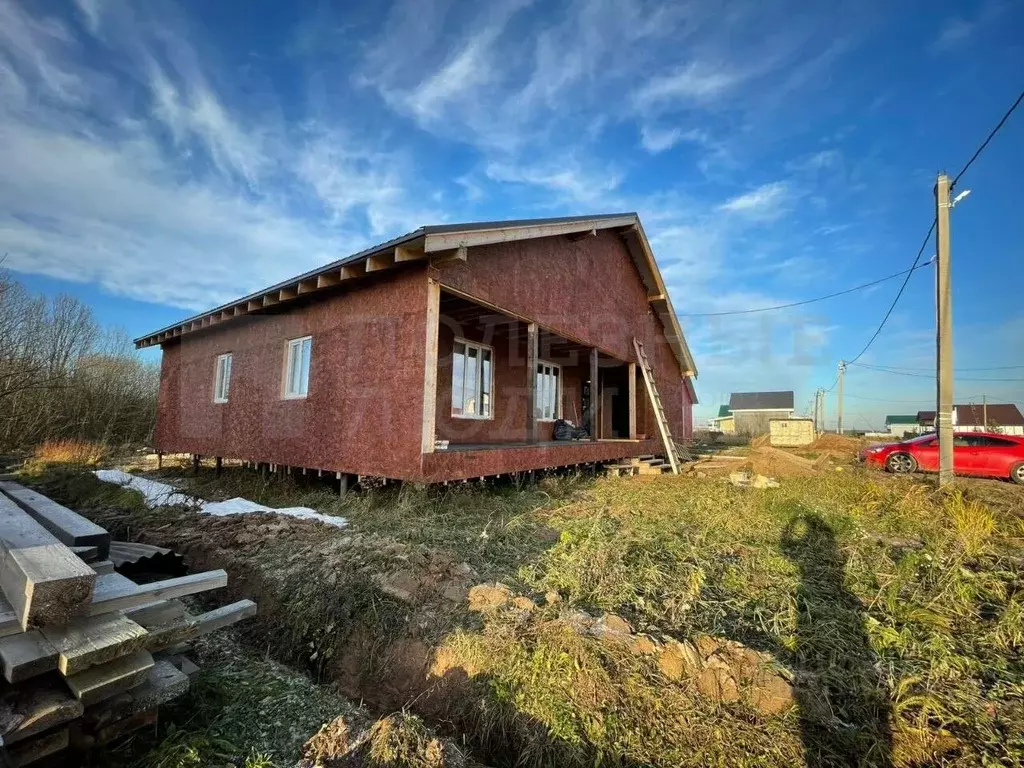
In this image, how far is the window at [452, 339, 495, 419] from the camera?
9969mm

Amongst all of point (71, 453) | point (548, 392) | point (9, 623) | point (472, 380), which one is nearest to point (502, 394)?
point (472, 380)

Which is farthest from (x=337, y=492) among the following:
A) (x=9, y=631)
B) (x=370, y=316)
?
(x=9, y=631)

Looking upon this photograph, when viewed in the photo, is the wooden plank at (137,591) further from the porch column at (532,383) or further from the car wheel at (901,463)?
the car wheel at (901,463)

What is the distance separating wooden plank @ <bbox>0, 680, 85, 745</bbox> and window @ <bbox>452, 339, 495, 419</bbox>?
777 cm

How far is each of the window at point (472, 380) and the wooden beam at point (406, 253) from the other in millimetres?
3921

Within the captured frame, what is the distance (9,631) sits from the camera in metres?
2.13

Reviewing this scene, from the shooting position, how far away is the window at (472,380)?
32.7ft

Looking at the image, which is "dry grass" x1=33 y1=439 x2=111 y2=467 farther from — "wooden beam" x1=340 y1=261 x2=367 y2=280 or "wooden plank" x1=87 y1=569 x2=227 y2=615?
"wooden plank" x1=87 y1=569 x2=227 y2=615

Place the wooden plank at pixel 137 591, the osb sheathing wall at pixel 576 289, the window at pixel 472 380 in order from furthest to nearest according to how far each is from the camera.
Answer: the window at pixel 472 380 → the osb sheathing wall at pixel 576 289 → the wooden plank at pixel 137 591

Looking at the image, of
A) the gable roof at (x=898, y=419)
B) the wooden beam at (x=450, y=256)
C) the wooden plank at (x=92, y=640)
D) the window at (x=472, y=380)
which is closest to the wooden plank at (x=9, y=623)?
the wooden plank at (x=92, y=640)

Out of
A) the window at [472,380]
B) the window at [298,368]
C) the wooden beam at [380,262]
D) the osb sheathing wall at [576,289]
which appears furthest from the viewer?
the window at [472,380]

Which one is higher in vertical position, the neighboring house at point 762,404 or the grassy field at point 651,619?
the neighboring house at point 762,404

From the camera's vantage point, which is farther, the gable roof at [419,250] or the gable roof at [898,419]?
the gable roof at [898,419]

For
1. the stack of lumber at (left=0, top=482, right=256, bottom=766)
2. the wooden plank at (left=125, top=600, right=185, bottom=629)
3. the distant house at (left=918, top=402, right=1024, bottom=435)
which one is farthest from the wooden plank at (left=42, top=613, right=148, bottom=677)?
the distant house at (left=918, top=402, right=1024, bottom=435)
